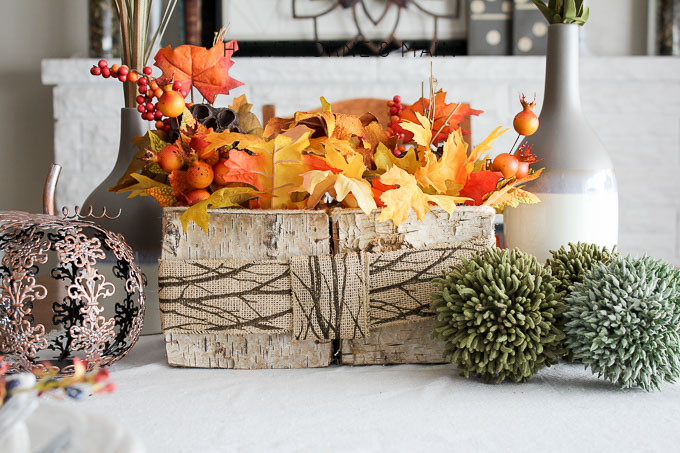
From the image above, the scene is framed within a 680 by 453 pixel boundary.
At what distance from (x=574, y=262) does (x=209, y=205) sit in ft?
1.06

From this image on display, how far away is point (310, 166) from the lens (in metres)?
0.51

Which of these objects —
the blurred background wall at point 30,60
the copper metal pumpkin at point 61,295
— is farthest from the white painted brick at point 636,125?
the copper metal pumpkin at point 61,295

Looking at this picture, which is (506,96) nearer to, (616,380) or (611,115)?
(611,115)

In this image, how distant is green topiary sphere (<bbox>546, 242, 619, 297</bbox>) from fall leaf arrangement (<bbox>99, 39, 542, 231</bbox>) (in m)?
0.06

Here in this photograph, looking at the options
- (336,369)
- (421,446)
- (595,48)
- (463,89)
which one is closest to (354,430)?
(421,446)

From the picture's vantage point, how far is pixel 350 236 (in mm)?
535

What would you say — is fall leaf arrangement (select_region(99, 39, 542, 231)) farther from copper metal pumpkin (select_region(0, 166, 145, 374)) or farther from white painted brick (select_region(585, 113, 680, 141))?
white painted brick (select_region(585, 113, 680, 141))

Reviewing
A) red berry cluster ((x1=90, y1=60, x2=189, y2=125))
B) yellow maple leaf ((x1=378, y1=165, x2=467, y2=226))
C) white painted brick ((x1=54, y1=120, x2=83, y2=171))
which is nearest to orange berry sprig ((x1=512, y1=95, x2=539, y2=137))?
yellow maple leaf ((x1=378, y1=165, x2=467, y2=226))

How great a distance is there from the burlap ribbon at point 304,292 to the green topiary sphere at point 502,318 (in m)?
0.05

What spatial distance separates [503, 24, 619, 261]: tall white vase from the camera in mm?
578

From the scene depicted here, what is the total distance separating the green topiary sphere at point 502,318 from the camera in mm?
448

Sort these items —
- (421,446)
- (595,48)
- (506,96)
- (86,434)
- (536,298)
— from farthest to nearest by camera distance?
1. (595,48)
2. (506,96)
3. (536,298)
4. (421,446)
5. (86,434)

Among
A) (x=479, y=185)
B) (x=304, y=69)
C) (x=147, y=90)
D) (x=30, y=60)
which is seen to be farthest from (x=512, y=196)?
(x=30, y=60)

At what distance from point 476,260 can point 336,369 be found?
0.53 feet
